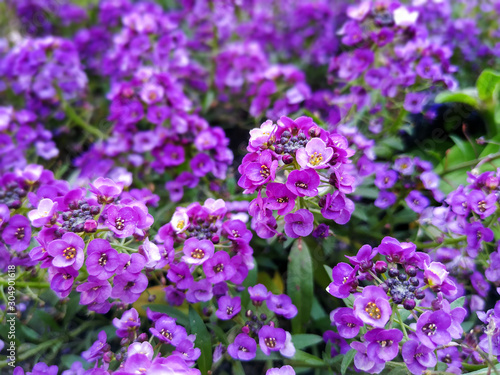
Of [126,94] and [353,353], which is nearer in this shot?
[353,353]

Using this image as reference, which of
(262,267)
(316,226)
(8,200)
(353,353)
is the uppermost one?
(8,200)

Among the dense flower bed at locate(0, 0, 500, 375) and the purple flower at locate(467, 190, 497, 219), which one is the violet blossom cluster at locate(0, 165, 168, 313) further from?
the purple flower at locate(467, 190, 497, 219)

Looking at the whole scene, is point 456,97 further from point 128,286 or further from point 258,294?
point 128,286

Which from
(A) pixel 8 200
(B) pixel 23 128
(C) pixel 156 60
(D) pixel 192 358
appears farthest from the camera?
(C) pixel 156 60

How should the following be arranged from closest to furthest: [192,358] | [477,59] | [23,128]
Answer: [192,358] → [23,128] → [477,59]

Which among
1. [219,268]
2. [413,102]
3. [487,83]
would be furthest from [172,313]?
[487,83]

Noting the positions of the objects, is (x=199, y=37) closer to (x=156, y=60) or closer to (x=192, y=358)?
(x=156, y=60)

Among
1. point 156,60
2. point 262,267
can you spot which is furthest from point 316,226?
point 156,60
